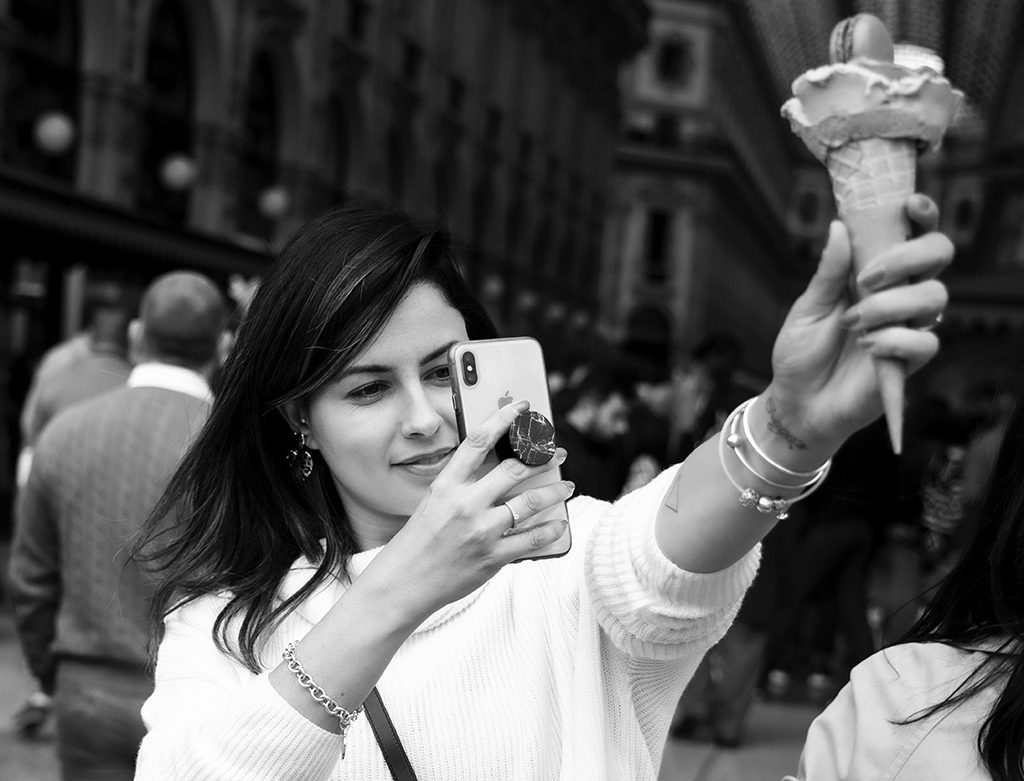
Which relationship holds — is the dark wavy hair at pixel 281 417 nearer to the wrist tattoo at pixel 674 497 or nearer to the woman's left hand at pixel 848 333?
the wrist tattoo at pixel 674 497

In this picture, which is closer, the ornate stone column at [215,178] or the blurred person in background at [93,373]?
the blurred person in background at [93,373]

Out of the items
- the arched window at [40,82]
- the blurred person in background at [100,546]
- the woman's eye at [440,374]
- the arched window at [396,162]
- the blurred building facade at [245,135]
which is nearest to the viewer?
the woman's eye at [440,374]

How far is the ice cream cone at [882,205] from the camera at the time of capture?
1256 mm

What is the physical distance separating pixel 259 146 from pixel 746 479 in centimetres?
1817

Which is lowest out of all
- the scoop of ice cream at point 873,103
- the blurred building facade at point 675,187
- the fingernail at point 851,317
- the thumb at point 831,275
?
the blurred building facade at point 675,187

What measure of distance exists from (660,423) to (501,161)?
64.3 feet

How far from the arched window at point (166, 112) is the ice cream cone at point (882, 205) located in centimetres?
1541

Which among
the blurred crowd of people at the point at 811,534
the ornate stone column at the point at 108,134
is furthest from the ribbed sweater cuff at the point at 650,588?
the ornate stone column at the point at 108,134

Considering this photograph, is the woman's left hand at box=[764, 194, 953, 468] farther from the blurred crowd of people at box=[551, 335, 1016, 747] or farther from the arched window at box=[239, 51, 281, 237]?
the arched window at box=[239, 51, 281, 237]

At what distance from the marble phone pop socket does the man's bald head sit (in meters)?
2.84

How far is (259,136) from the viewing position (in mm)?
19031

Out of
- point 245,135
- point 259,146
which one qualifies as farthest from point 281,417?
point 259,146

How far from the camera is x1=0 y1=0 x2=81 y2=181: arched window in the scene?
13.5m

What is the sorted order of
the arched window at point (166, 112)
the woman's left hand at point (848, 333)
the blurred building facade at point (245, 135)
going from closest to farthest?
the woman's left hand at point (848, 333) < the blurred building facade at point (245, 135) < the arched window at point (166, 112)
